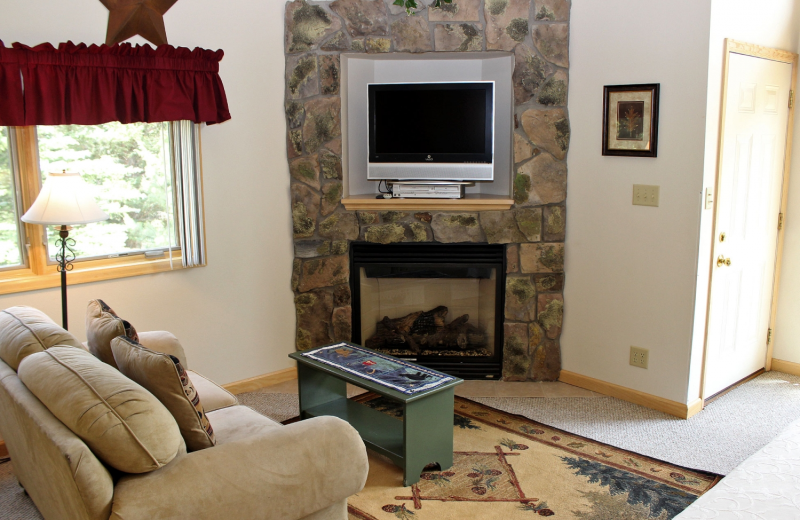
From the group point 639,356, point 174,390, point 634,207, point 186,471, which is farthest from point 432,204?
point 186,471

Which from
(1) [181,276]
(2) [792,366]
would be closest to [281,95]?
(1) [181,276]

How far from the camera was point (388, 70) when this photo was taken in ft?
14.1

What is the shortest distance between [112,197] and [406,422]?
2.02m

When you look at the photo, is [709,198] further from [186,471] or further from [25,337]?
[25,337]

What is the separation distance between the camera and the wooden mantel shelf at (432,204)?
3988mm

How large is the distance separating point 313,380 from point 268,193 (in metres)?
1.24

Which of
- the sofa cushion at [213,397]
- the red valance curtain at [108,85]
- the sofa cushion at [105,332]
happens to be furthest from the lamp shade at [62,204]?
the sofa cushion at [213,397]

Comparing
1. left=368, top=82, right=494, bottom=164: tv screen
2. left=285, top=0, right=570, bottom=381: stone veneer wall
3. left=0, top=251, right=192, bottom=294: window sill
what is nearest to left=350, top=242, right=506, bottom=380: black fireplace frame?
left=285, top=0, right=570, bottom=381: stone veneer wall

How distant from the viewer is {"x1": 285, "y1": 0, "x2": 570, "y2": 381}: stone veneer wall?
388cm

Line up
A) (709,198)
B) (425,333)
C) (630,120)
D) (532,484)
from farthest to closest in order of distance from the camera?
(425,333) < (630,120) < (709,198) < (532,484)

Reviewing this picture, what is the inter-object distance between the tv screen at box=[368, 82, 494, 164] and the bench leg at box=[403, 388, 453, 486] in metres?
1.65

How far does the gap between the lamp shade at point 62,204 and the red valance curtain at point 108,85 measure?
323mm

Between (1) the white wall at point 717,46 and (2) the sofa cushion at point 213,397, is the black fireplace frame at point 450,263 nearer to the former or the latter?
(1) the white wall at point 717,46

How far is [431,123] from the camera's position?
4.04 meters
